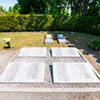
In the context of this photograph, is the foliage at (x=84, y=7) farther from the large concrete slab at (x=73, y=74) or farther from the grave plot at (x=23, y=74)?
the grave plot at (x=23, y=74)

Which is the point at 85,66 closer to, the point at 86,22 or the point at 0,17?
the point at 86,22

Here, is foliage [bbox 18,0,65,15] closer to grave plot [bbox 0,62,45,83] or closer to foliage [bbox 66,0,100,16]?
foliage [bbox 66,0,100,16]

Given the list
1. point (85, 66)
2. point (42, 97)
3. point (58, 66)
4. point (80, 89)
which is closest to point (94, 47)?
point (85, 66)

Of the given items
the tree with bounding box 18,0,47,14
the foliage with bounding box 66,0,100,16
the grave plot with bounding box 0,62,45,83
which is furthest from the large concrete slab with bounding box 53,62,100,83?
the tree with bounding box 18,0,47,14

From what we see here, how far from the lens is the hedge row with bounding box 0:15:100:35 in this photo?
1855 cm

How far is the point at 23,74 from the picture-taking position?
4613 millimetres

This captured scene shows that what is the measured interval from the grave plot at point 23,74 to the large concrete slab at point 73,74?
2.45ft

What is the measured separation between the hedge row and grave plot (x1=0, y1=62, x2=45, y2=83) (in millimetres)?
15277

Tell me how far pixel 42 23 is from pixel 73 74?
16.4 metres

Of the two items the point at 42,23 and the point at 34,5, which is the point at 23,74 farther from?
the point at 34,5

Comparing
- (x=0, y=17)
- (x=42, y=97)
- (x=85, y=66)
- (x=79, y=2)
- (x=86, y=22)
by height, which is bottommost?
(x=42, y=97)

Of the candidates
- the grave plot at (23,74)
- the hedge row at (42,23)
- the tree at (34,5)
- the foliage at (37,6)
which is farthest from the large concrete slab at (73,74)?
the tree at (34,5)

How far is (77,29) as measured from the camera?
19.2 m

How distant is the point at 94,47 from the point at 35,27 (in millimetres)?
13620
